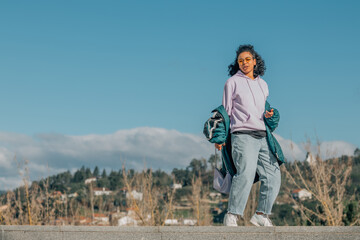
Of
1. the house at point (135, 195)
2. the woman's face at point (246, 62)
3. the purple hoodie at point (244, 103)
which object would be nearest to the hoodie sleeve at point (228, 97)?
the purple hoodie at point (244, 103)

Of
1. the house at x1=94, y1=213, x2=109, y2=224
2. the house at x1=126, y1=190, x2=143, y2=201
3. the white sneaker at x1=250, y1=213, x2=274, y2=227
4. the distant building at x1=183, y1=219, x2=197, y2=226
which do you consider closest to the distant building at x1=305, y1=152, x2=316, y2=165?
the distant building at x1=183, y1=219, x2=197, y2=226

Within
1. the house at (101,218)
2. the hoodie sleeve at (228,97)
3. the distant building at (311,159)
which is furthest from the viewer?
the house at (101,218)

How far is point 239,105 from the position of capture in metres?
5.41

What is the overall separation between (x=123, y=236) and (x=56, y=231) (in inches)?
33.1

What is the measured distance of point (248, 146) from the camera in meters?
5.23

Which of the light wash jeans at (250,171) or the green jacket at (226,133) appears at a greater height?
the green jacket at (226,133)

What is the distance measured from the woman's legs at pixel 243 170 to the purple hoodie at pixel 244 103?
0.15 m

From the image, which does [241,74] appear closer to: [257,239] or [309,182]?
[257,239]

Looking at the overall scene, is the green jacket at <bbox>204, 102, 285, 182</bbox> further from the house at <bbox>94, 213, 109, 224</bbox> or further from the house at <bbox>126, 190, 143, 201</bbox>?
the house at <bbox>94, 213, 109, 224</bbox>

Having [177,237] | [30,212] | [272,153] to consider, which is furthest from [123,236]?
[30,212]

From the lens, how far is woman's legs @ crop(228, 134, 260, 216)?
5.20m

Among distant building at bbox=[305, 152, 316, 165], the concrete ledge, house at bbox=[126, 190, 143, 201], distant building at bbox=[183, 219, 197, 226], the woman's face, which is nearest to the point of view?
the concrete ledge

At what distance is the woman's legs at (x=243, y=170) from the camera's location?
17.0ft

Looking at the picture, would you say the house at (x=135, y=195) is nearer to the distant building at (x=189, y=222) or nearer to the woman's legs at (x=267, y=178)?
the distant building at (x=189, y=222)
